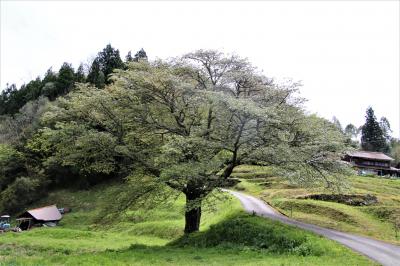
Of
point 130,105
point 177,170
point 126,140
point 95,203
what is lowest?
point 95,203

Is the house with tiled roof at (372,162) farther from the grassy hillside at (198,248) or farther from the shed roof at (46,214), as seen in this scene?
the shed roof at (46,214)

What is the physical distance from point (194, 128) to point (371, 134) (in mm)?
81326

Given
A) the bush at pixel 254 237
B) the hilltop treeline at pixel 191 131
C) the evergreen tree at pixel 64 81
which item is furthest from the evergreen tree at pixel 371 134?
the bush at pixel 254 237

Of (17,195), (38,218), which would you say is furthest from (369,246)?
(17,195)

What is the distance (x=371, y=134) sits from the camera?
95.2 meters

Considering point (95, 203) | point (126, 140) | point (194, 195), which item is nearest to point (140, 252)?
point (194, 195)

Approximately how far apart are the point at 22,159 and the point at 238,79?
160ft

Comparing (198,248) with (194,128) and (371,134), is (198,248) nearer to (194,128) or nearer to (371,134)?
(194,128)

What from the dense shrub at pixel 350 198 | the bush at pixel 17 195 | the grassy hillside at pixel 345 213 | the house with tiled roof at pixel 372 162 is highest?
the house with tiled roof at pixel 372 162

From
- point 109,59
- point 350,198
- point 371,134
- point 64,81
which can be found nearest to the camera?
point 350,198

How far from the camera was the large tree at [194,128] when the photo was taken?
23.4 m

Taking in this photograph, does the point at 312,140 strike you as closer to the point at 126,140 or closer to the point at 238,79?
the point at 238,79

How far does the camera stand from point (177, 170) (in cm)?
2155

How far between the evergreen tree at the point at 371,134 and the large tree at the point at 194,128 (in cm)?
7361
